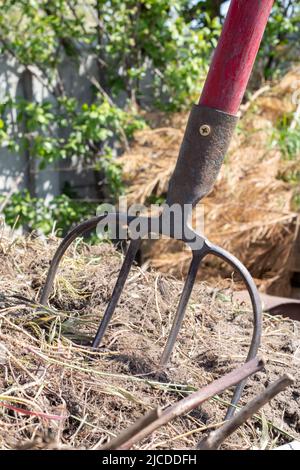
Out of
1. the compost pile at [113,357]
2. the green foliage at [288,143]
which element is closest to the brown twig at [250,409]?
the compost pile at [113,357]

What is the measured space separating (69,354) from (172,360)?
0.78 feet

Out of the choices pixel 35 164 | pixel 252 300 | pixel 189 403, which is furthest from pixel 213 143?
pixel 35 164

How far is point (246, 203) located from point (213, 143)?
6.38ft

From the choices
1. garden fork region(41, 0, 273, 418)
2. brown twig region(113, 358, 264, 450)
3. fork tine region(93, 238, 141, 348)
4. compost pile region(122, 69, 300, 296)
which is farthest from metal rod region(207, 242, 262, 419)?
compost pile region(122, 69, 300, 296)

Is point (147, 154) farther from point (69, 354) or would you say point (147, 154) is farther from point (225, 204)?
point (69, 354)

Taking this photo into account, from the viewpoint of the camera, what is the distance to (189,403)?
0.97 m

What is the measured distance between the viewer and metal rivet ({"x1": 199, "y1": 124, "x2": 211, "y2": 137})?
1.42 metres

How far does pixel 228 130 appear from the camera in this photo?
143cm

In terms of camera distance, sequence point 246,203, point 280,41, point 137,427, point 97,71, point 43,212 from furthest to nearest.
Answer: point 280,41 < point 97,71 < point 43,212 < point 246,203 < point 137,427

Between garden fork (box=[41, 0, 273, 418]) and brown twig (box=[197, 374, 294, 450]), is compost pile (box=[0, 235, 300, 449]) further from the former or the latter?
brown twig (box=[197, 374, 294, 450])

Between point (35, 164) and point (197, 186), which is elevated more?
point (197, 186)

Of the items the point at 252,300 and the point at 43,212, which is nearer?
the point at 252,300

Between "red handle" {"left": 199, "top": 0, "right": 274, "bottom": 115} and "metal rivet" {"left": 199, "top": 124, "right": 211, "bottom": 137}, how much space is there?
0.04 m

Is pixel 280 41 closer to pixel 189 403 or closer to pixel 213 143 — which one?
pixel 213 143
